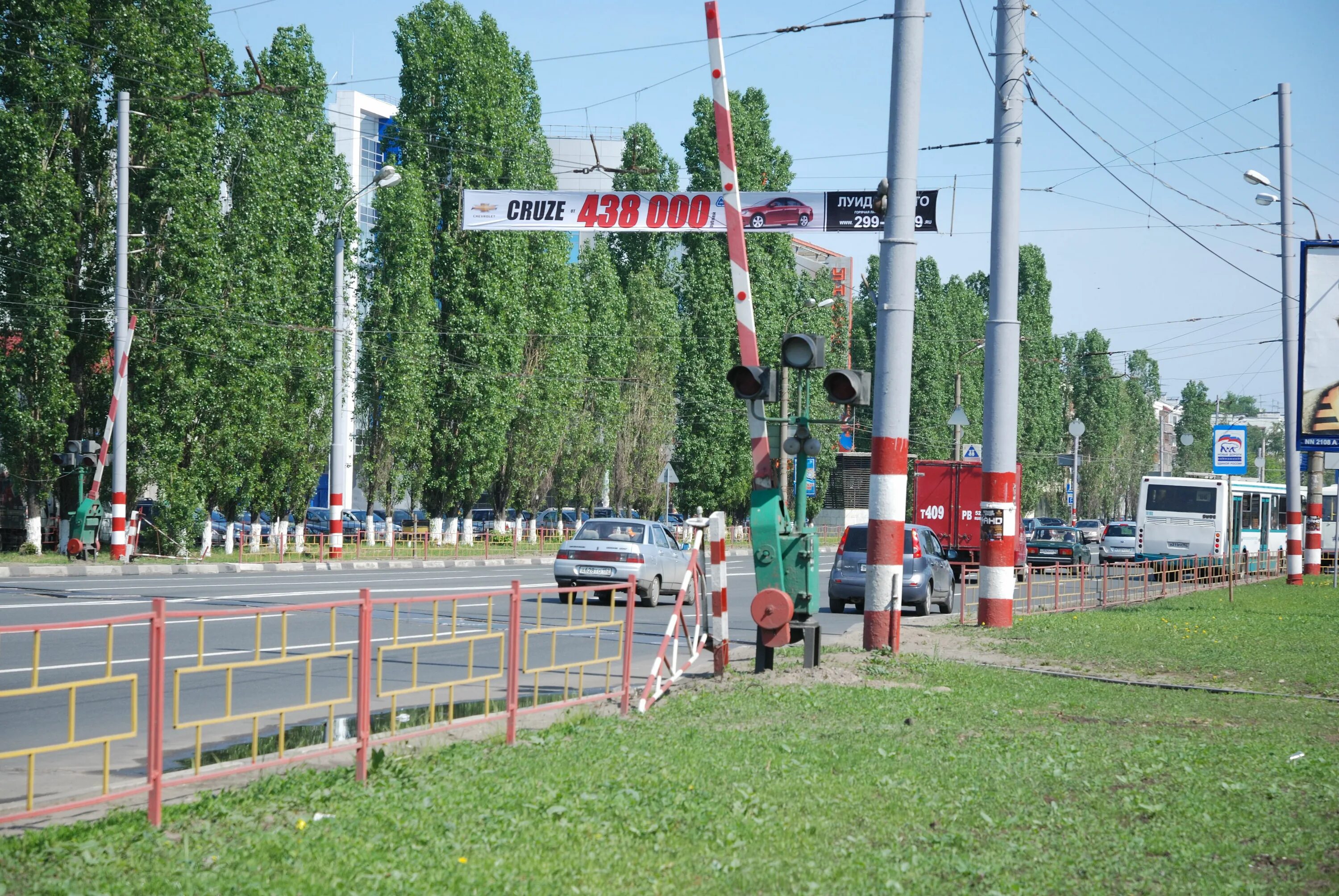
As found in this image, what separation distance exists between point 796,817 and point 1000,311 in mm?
14403

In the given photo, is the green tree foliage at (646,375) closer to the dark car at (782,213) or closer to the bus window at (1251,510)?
the bus window at (1251,510)

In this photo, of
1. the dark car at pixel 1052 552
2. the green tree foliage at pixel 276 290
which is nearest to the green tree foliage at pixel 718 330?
the dark car at pixel 1052 552

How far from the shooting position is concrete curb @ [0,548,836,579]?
26.0 m

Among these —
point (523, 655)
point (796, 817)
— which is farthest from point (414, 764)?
point (796, 817)

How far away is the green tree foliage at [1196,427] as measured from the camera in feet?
494

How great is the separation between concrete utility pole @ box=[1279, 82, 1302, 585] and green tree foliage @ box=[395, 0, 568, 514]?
25928 mm

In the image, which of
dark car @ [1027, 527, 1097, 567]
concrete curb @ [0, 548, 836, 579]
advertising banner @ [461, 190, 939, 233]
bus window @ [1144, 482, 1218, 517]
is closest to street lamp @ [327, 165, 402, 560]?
concrete curb @ [0, 548, 836, 579]

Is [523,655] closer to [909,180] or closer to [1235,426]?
[909,180]

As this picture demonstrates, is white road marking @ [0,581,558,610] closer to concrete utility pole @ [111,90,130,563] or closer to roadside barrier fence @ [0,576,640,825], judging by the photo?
roadside barrier fence @ [0,576,640,825]

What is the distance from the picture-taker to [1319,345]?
52.4ft

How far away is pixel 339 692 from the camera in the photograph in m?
7.91

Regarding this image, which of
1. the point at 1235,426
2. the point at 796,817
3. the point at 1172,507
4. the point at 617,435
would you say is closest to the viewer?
the point at 796,817

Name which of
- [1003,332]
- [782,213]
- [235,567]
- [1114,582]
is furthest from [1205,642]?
[235,567]

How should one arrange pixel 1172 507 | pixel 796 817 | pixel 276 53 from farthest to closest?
pixel 1172 507 < pixel 276 53 < pixel 796 817
